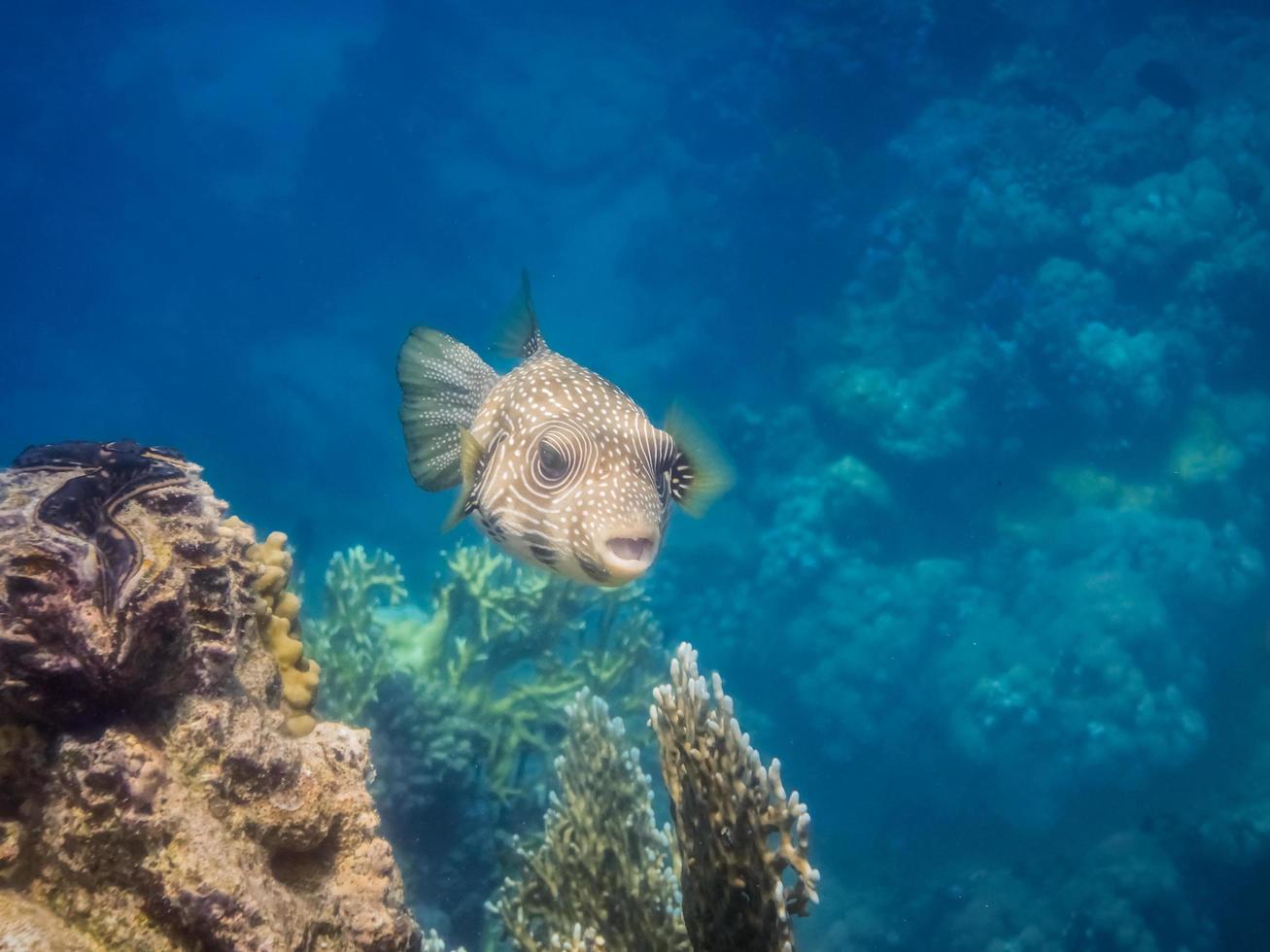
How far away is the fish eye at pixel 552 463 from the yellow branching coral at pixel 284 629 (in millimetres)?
1252

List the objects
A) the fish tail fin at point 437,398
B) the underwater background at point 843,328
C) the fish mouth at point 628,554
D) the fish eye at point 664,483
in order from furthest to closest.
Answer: the underwater background at point 843,328 < the fish tail fin at point 437,398 < the fish eye at point 664,483 < the fish mouth at point 628,554

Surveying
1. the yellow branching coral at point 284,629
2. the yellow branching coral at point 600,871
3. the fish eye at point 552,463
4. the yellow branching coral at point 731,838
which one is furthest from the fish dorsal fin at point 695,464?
the yellow branching coral at point 600,871

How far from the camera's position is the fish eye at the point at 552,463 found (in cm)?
376

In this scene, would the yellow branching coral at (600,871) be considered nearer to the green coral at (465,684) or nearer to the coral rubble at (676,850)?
the coral rubble at (676,850)

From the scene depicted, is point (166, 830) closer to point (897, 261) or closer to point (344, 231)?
point (897, 261)

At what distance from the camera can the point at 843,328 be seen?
26000mm

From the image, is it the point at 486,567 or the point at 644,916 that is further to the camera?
the point at 486,567

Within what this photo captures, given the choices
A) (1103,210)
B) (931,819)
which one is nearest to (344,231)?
(1103,210)

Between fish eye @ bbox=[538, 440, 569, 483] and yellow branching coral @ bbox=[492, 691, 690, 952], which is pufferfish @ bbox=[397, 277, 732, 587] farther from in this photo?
yellow branching coral @ bbox=[492, 691, 690, 952]

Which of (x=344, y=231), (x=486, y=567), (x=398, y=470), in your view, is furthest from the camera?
(x=344, y=231)

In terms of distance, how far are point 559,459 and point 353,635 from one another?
6293mm

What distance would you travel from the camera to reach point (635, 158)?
29.8 metres

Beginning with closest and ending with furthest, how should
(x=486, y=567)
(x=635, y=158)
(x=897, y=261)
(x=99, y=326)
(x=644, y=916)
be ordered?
(x=644, y=916), (x=486, y=567), (x=897, y=261), (x=635, y=158), (x=99, y=326)

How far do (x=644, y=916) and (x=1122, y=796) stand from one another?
19.3m
